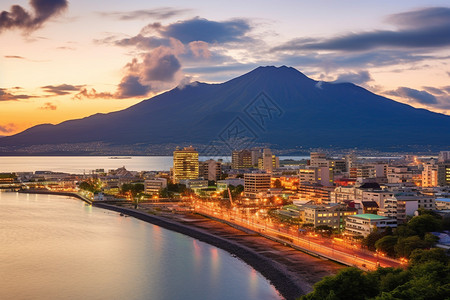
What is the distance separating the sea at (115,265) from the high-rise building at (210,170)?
54.5ft

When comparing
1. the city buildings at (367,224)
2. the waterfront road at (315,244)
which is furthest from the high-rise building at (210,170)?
the city buildings at (367,224)

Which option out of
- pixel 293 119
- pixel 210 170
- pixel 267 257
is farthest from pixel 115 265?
pixel 293 119

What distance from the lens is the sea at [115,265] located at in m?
10.6

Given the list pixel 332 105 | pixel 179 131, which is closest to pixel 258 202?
pixel 179 131

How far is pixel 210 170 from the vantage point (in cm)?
3650

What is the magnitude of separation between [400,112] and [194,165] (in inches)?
2481

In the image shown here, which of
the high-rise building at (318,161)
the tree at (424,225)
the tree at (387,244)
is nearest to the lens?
the tree at (387,244)

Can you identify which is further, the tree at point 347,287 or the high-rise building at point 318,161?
the high-rise building at point 318,161

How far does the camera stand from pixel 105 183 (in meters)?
35.5

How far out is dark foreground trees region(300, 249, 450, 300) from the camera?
Answer: 709cm

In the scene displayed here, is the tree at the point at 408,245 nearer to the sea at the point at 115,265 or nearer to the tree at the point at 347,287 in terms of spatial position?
the sea at the point at 115,265

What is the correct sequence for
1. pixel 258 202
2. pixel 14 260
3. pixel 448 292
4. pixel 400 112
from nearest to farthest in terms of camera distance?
pixel 448 292 → pixel 14 260 → pixel 258 202 → pixel 400 112

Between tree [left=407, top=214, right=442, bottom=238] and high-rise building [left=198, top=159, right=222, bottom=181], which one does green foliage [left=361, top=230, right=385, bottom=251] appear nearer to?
tree [left=407, top=214, right=442, bottom=238]

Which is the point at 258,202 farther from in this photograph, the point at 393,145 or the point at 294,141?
the point at 393,145
